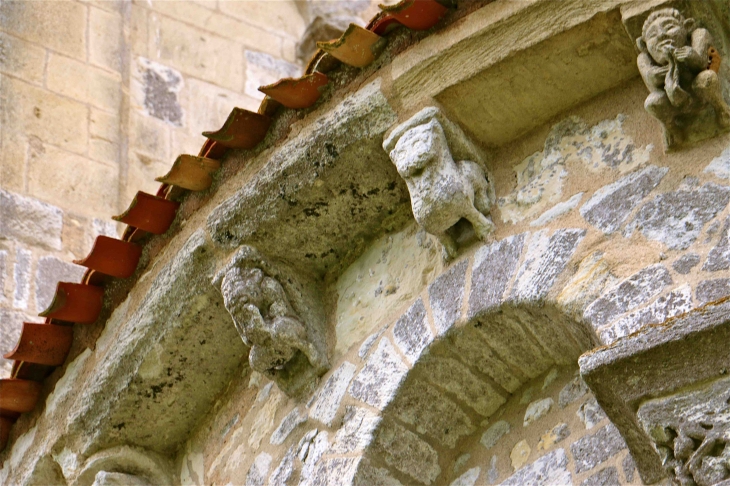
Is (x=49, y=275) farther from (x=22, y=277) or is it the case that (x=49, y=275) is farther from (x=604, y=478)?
(x=604, y=478)

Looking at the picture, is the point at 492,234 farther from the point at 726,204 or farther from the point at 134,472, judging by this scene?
the point at 134,472

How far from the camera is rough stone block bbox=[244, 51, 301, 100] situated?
697cm

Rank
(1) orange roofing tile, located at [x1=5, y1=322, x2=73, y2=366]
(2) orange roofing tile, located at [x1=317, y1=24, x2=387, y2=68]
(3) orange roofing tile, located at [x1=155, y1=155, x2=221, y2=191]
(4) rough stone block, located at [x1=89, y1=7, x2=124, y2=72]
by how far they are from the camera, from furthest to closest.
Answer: (4) rough stone block, located at [x1=89, y1=7, x2=124, y2=72], (1) orange roofing tile, located at [x1=5, y1=322, x2=73, y2=366], (3) orange roofing tile, located at [x1=155, y1=155, x2=221, y2=191], (2) orange roofing tile, located at [x1=317, y1=24, x2=387, y2=68]

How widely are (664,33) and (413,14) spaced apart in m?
0.75

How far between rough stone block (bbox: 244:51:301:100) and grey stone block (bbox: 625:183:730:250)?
12.8ft

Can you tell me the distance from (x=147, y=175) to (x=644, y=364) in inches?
153

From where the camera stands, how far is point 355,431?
3.70m

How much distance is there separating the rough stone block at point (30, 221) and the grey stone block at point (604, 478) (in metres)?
3.25

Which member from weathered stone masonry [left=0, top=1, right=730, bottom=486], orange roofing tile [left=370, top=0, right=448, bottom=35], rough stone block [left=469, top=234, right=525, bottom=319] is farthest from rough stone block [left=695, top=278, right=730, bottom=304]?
orange roofing tile [left=370, top=0, right=448, bottom=35]

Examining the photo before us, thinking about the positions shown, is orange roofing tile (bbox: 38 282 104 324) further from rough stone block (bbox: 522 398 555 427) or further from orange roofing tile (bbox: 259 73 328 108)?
rough stone block (bbox: 522 398 555 427)

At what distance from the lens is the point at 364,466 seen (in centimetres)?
364

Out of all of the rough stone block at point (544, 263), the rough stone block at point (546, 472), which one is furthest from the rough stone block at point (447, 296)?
the rough stone block at point (546, 472)

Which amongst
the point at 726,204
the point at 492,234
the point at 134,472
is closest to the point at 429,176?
the point at 492,234

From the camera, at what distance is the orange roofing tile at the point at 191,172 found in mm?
4082
